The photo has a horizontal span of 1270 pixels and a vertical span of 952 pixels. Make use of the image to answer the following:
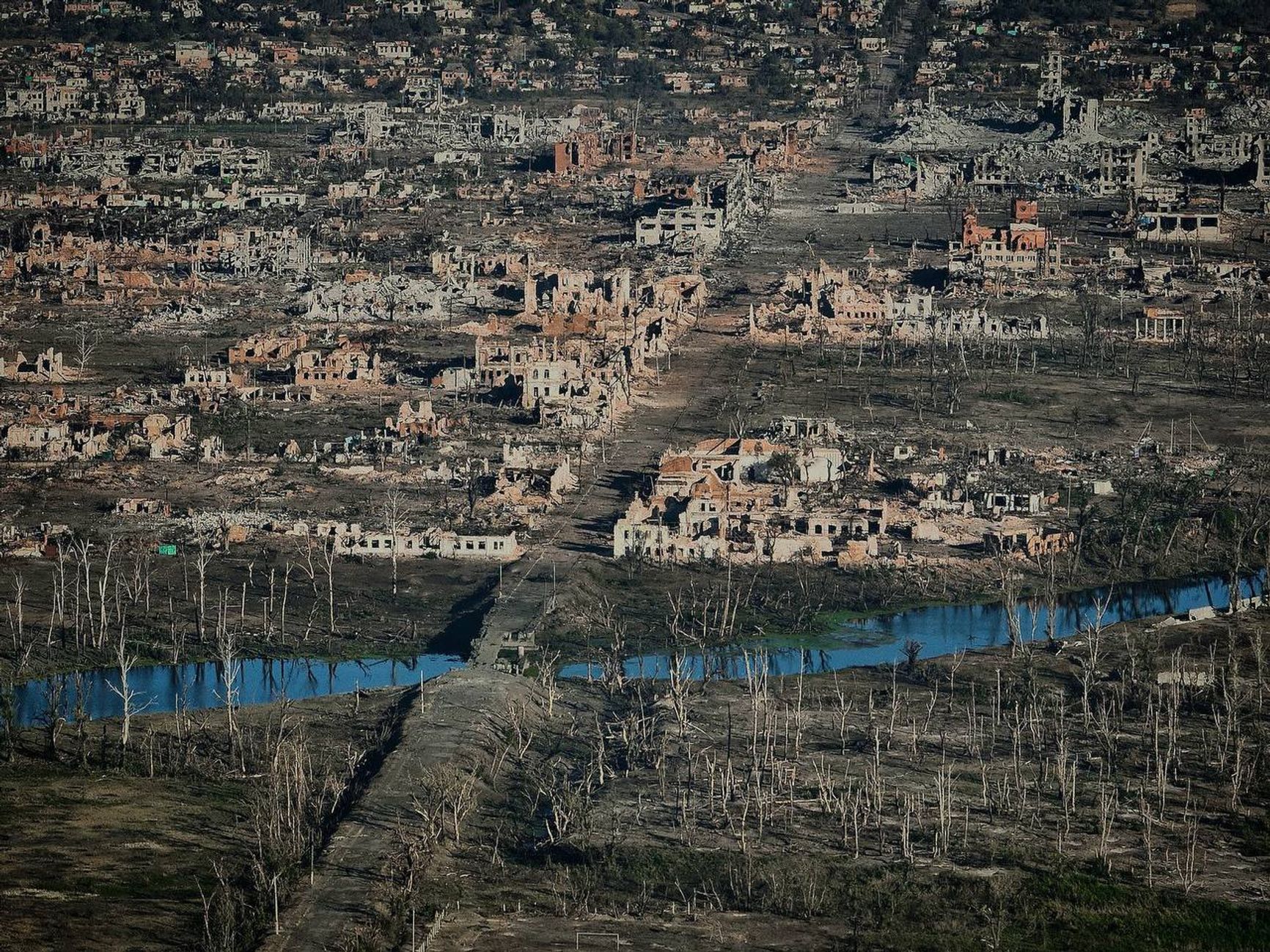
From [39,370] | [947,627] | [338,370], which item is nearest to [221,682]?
[947,627]

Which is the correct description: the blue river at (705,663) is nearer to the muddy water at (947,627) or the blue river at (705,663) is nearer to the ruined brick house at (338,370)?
the muddy water at (947,627)

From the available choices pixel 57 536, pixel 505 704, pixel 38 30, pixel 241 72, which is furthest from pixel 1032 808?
pixel 38 30

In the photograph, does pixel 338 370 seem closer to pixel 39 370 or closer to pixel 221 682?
pixel 39 370

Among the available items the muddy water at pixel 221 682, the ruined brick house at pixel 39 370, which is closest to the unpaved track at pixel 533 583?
the muddy water at pixel 221 682

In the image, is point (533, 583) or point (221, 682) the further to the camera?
point (533, 583)

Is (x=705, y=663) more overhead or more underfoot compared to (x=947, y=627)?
more overhead

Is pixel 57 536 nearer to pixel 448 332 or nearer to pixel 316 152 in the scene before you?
pixel 448 332

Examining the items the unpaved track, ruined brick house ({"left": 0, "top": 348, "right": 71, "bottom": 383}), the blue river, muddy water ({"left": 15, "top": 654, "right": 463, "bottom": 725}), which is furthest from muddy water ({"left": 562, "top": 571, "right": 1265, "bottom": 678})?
ruined brick house ({"left": 0, "top": 348, "right": 71, "bottom": 383})
